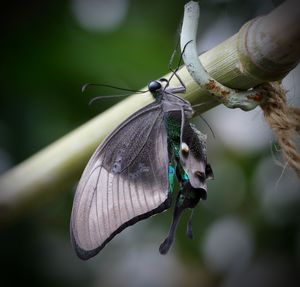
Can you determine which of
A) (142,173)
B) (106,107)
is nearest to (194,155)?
(142,173)

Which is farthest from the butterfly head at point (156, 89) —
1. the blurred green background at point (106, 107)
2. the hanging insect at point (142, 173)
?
the blurred green background at point (106, 107)

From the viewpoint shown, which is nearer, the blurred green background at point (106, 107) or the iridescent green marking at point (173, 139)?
the iridescent green marking at point (173, 139)

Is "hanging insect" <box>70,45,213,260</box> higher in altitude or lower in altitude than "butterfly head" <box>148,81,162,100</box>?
lower

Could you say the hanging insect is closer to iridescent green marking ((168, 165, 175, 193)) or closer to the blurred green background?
iridescent green marking ((168, 165, 175, 193))

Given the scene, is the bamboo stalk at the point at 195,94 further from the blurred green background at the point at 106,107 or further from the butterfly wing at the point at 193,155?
the blurred green background at the point at 106,107

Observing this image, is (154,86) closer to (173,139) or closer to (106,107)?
(173,139)

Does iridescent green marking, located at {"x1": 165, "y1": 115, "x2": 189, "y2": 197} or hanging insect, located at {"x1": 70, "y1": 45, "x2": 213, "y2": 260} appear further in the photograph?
iridescent green marking, located at {"x1": 165, "y1": 115, "x2": 189, "y2": 197}

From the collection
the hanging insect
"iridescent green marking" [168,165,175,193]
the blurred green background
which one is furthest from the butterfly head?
the blurred green background
